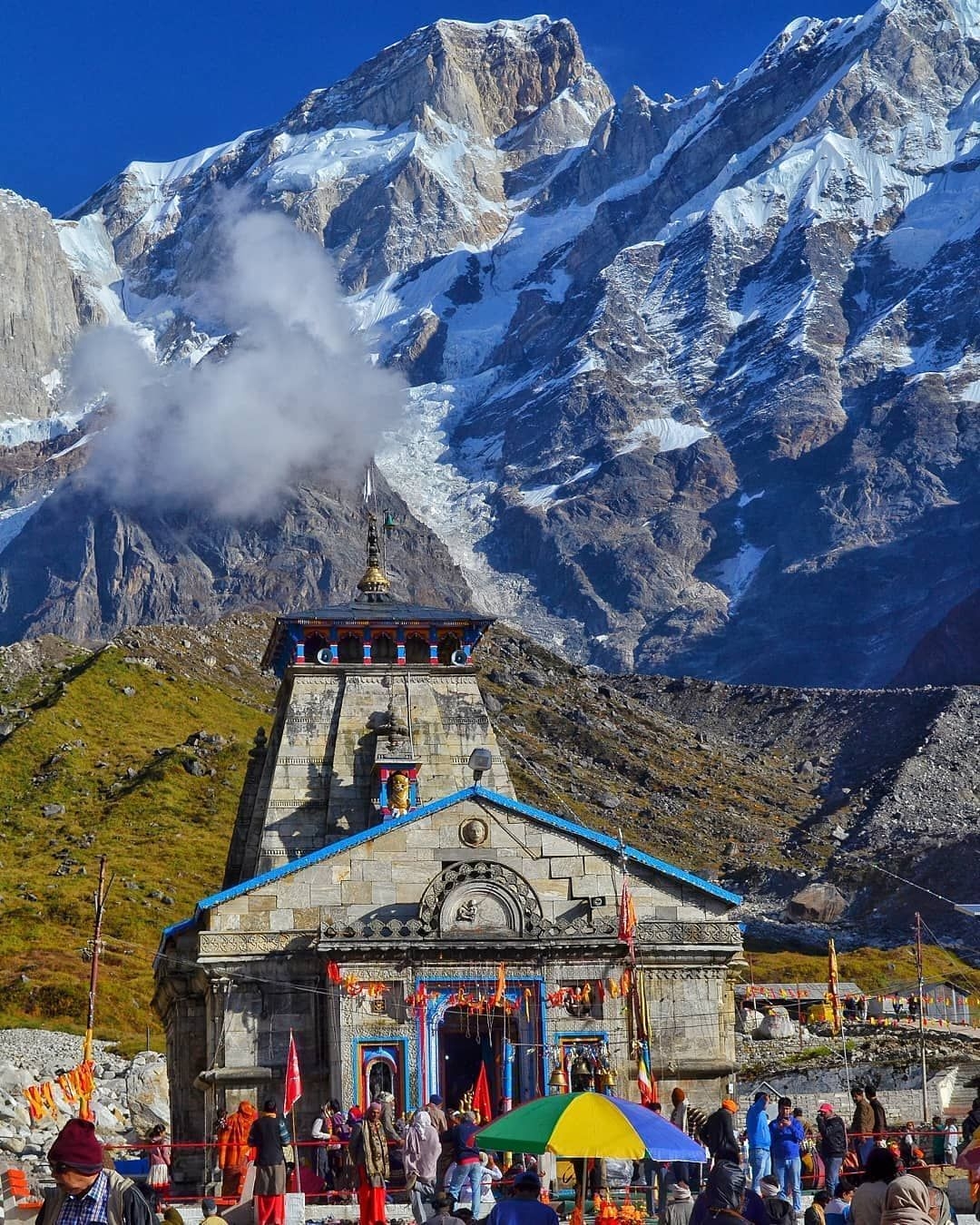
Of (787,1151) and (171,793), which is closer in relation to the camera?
(787,1151)

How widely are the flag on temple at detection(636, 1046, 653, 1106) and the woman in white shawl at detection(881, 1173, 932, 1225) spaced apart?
20623 millimetres

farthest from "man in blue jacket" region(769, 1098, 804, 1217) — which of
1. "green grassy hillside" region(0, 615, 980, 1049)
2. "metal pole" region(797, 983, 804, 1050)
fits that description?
"green grassy hillside" region(0, 615, 980, 1049)

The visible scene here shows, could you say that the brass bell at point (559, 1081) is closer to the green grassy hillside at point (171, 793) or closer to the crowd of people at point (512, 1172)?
the crowd of people at point (512, 1172)

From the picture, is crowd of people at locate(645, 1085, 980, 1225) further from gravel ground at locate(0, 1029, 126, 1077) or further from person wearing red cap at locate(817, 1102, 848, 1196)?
gravel ground at locate(0, 1029, 126, 1077)

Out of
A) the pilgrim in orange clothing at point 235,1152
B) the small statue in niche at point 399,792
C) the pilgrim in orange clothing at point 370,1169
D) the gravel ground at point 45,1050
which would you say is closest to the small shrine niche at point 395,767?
the small statue in niche at point 399,792

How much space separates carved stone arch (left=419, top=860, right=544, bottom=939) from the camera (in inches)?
1810

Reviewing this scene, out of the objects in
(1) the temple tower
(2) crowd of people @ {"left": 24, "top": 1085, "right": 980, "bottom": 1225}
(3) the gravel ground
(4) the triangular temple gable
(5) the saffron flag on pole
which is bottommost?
(2) crowd of people @ {"left": 24, "top": 1085, "right": 980, "bottom": 1225}

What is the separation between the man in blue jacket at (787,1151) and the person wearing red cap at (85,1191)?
62.4ft

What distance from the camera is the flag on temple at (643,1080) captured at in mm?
41500

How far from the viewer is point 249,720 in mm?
147875

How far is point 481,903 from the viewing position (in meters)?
46.4

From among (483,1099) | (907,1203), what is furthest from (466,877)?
(907,1203)

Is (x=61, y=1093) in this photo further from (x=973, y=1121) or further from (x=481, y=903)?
(x=973, y=1121)

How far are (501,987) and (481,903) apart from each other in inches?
80.2
